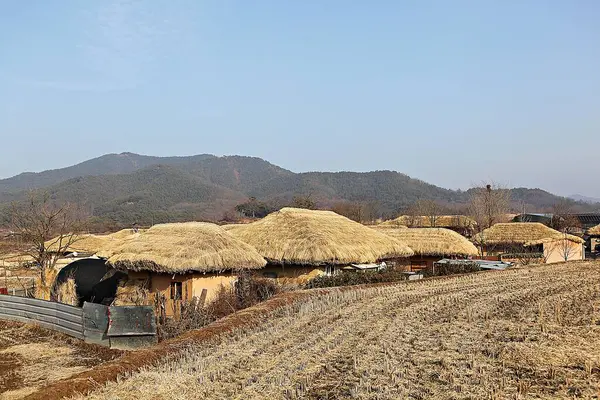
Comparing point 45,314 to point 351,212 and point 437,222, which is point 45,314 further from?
point 351,212

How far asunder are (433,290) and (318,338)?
6.65 metres

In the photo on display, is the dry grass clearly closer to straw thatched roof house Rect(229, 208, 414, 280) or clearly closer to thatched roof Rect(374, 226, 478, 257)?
straw thatched roof house Rect(229, 208, 414, 280)

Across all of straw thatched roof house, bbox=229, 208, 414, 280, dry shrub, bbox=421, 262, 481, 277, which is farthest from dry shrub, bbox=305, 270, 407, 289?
straw thatched roof house, bbox=229, 208, 414, 280

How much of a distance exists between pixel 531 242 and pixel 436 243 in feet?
29.7

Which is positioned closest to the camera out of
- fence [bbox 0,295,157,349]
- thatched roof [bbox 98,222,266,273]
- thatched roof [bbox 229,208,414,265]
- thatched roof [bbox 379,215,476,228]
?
fence [bbox 0,295,157,349]

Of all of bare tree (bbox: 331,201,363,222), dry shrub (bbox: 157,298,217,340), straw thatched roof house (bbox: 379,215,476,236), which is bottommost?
dry shrub (bbox: 157,298,217,340)

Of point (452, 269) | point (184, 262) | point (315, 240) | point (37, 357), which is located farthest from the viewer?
point (315, 240)

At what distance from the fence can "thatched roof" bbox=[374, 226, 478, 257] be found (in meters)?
19.3

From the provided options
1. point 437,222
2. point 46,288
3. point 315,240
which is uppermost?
point 437,222

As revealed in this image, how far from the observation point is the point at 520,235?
36.9m

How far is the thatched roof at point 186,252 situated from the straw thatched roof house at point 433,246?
11.0 metres

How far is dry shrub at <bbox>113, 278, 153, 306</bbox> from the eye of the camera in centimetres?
1945

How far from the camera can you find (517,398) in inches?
237

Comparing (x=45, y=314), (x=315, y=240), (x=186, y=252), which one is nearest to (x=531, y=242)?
(x=315, y=240)
